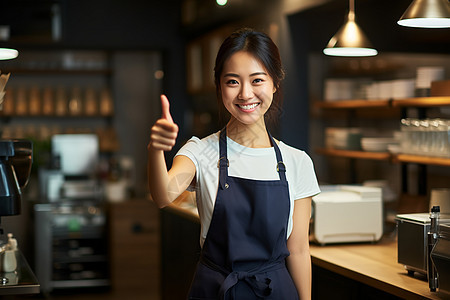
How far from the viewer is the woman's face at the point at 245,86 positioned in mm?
2016

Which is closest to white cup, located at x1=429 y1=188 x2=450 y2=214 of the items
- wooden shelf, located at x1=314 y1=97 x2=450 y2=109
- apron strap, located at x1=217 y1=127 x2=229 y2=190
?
wooden shelf, located at x1=314 y1=97 x2=450 y2=109

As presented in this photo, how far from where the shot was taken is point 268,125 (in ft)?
7.37

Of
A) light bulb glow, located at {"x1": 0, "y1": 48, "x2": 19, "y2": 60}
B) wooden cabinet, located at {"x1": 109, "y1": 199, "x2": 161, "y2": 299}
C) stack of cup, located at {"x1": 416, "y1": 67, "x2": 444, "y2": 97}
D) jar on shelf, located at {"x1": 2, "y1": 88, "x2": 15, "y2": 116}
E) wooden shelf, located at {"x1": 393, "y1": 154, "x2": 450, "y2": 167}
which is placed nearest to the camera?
light bulb glow, located at {"x1": 0, "y1": 48, "x2": 19, "y2": 60}

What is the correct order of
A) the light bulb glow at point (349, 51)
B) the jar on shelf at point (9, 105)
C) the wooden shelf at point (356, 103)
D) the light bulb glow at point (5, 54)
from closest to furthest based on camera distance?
the light bulb glow at point (5, 54), the light bulb glow at point (349, 51), the wooden shelf at point (356, 103), the jar on shelf at point (9, 105)

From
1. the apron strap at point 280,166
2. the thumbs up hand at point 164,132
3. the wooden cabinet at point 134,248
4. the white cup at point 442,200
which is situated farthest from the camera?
the wooden cabinet at point 134,248

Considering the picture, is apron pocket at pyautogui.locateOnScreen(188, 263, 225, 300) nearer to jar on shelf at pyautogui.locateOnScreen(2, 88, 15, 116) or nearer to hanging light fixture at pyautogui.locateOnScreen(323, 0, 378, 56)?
hanging light fixture at pyautogui.locateOnScreen(323, 0, 378, 56)

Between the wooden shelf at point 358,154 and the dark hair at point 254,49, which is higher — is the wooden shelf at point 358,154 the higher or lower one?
the lower one

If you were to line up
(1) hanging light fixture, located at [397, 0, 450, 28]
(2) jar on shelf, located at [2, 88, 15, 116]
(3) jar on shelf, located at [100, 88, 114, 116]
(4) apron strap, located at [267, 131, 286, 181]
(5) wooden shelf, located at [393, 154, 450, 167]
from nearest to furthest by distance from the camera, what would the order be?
(4) apron strap, located at [267, 131, 286, 181] < (1) hanging light fixture, located at [397, 0, 450, 28] < (5) wooden shelf, located at [393, 154, 450, 167] < (2) jar on shelf, located at [2, 88, 15, 116] < (3) jar on shelf, located at [100, 88, 114, 116]

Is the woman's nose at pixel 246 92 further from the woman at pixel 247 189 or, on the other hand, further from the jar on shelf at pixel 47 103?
the jar on shelf at pixel 47 103

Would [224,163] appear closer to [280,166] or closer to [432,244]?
[280,166]

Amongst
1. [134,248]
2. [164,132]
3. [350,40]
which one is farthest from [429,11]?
[134,248]

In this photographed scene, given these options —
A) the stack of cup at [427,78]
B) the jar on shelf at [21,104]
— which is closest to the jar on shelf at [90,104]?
the jar on shelf at [21,104]

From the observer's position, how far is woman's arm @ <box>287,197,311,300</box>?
2.14 meters

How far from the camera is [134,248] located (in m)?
6.30
